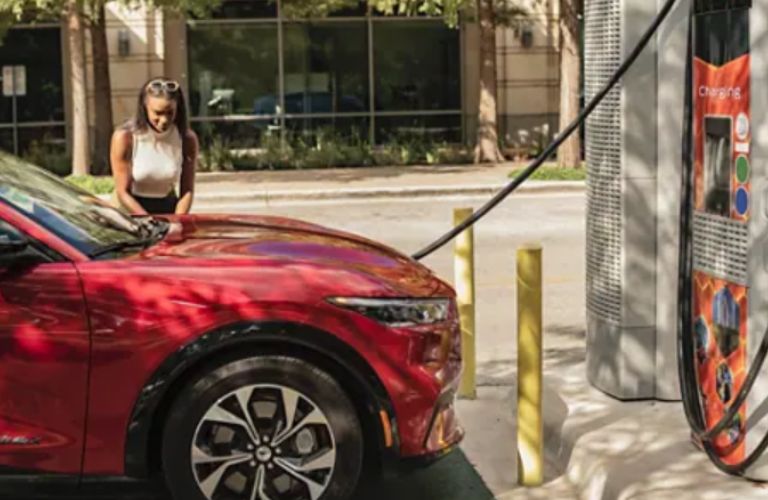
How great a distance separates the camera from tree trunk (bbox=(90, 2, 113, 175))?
85.1 ft

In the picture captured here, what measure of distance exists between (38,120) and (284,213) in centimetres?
1261

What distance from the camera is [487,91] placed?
27.5m

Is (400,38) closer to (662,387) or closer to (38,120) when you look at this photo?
(38,120)

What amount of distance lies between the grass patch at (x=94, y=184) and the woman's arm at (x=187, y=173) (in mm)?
14005

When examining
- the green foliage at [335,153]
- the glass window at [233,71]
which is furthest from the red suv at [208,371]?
the glass window at [233,71]

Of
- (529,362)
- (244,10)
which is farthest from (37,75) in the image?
(529,362)

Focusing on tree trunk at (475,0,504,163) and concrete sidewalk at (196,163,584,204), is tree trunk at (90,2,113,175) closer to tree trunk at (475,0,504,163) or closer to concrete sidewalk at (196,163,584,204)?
concrete sidewalk at (196,163,584,204)

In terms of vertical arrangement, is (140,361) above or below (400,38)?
below

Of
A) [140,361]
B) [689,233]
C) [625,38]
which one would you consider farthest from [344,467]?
[625,38]

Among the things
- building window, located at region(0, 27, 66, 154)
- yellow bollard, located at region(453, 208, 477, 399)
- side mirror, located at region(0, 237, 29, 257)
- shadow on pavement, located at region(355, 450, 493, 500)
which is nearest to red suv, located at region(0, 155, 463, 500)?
side mirror, located at region(0, 237, 29, 257)

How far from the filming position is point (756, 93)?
5.19 meters

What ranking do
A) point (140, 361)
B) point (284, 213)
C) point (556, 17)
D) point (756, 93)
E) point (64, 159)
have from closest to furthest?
point (140, 361) → point (756, 93) → point (284, 213) → point (64, 159) → point (556, 17)

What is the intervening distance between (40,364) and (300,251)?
1.15 metres

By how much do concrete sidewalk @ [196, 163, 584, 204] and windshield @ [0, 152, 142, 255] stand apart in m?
14.7
